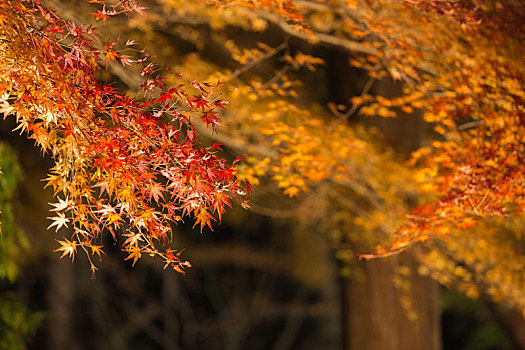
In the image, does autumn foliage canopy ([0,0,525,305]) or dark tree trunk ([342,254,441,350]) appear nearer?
autumn foliage canopy ([0,0,525,305])

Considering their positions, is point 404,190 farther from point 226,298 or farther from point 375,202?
point 226,298

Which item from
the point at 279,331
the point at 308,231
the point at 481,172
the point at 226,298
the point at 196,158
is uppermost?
the point at 196,158

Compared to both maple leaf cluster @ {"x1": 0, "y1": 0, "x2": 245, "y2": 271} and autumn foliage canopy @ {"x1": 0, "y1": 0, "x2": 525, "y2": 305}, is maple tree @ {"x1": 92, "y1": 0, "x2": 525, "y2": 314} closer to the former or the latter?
autumn foliage canopy @ {"x1": 0, "y1": 0, "x2": 525, "y2": 305}

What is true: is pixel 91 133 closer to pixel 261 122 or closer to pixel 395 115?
pixel 261 122

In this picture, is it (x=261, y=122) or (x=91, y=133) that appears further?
(x=261, y=122)

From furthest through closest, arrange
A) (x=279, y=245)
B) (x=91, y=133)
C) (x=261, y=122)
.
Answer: (x=279, y=245), (x=261, y=122), (x=91, y=133)

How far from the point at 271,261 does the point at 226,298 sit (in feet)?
3.57

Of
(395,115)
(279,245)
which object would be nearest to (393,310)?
(395,115)

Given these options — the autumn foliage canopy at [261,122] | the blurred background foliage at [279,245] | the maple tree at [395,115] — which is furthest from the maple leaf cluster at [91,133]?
the maple tree at [395,115]

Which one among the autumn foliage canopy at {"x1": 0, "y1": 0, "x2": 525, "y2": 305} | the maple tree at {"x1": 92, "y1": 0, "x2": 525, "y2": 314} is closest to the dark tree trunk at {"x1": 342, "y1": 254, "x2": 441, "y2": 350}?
the maple tree at {"x1": 92, "y1": 0, "x2": 525, "y2": 314}

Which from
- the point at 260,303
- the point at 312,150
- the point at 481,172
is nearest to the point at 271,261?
the point at 260,303

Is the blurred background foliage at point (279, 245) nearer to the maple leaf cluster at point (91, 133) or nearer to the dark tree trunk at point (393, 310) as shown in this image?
the dark tree trunk at point (393, 310)

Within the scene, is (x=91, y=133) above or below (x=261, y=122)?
above

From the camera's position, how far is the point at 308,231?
443 inches
